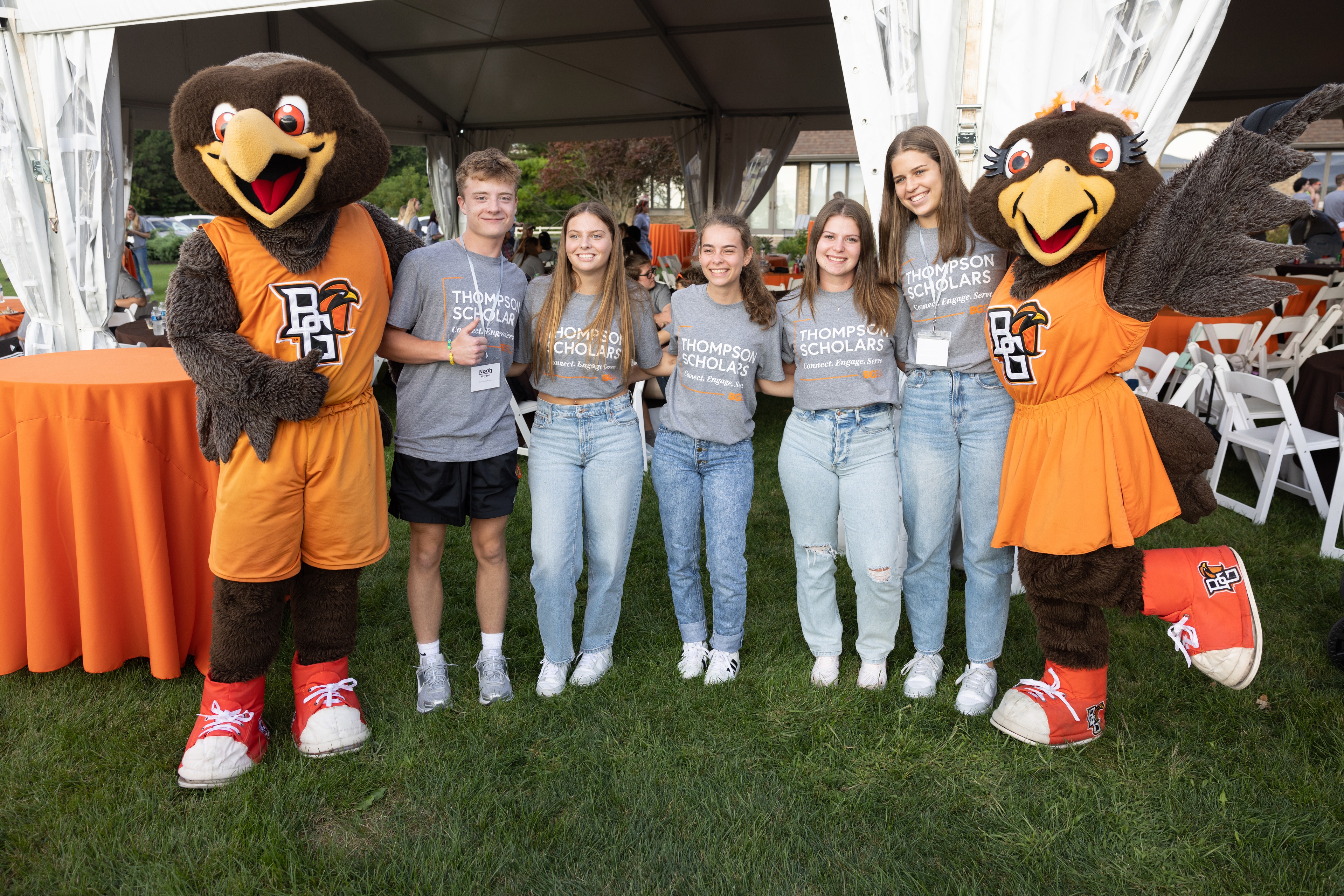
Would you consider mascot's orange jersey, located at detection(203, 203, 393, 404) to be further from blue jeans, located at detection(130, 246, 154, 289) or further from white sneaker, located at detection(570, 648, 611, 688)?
blue jeans, located at detection(130, 246, 154, 289)

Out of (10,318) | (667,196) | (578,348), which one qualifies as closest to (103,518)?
(578,348)

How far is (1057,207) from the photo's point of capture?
2070mm

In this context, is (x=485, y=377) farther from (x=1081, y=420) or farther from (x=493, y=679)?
(x=1081, y=420)

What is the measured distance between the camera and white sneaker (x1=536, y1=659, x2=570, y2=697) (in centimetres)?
275

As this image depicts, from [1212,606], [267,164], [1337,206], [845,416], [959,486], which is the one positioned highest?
[1337,206]

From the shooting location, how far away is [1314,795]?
2213 mm

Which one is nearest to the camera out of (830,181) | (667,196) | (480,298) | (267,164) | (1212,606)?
(267,164)

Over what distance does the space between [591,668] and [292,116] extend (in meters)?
1.92

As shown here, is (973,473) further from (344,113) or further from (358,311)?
(344,113)

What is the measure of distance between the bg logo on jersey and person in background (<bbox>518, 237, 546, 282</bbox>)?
4.63 m

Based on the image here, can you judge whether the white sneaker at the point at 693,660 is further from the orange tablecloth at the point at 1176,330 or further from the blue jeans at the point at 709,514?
the orange tablecloth at the point at 1176,330

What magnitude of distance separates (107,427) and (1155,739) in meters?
3.42

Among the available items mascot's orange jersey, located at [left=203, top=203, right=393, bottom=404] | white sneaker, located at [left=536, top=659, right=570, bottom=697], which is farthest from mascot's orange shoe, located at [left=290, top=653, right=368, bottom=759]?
mascot's orange jersey, located at [left=203, top=203, right=393, bottom=404]

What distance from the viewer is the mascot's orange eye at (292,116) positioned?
2.09 meters
